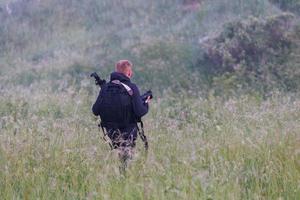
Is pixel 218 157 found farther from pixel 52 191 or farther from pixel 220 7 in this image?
pixel 220 7

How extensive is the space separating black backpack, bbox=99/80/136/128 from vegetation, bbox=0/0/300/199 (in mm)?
353

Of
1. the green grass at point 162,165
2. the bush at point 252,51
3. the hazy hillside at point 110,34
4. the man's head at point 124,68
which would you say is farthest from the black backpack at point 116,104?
the hazy hillside at point 110,34

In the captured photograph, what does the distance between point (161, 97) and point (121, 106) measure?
6.73 m

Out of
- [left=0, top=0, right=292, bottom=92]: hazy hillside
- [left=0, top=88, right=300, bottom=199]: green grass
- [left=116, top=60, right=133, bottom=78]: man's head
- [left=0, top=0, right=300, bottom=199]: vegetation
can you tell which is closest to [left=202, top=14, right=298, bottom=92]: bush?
[left=0, top=0, right=300, bottom=199]: vegetation

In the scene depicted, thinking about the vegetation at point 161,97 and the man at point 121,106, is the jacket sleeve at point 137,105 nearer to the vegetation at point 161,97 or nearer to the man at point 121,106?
the man at point 121,106

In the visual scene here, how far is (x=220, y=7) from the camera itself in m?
18.5

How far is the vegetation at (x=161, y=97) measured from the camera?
16.1 feet

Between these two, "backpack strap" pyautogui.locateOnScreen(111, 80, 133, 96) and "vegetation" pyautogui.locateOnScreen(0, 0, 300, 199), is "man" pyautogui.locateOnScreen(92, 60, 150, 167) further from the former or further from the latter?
"vegetation" pyautogui.locateOnScreen(0, 0, 300, 199)

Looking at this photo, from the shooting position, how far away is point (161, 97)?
12852 millimetres

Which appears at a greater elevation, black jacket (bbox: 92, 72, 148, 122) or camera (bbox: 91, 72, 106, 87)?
camera (bbox: 91, 72, 106, 87)

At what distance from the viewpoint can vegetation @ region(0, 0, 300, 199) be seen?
491cm

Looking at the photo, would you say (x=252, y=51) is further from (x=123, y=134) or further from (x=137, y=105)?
(x=123, y=134)

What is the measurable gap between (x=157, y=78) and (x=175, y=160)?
8.91 meters

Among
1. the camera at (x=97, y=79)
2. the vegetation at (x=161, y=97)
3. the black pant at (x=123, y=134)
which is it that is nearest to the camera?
the vegetation at (x=161, y=97)
